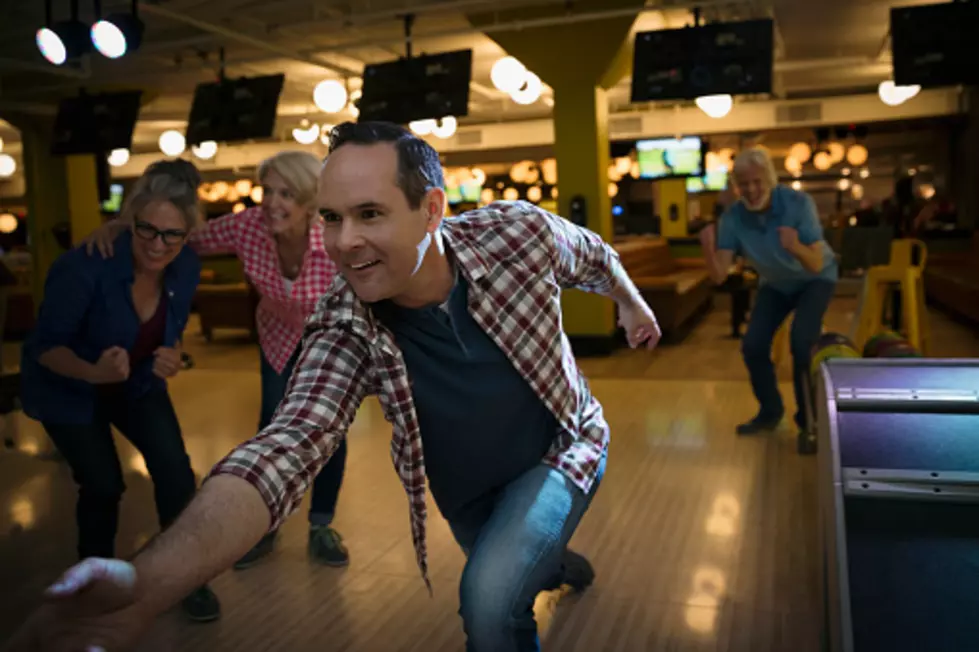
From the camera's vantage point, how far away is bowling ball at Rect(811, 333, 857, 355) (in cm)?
428

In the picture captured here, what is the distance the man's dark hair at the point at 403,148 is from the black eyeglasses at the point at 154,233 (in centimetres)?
119

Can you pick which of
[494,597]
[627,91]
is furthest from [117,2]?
[627,91]

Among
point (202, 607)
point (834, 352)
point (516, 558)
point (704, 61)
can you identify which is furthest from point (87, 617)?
point (704, 61)

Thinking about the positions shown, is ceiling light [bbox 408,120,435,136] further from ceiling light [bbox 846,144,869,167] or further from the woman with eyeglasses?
ceiling light [bbox 846,144,869,167]

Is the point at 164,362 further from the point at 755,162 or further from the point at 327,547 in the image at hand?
the point at 755,162

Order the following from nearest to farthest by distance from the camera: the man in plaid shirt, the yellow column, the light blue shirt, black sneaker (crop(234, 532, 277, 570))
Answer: the man in plaid shirt, black sneaker (crop(234, 532, 277, 570)), the light blue shirt, the yellow column

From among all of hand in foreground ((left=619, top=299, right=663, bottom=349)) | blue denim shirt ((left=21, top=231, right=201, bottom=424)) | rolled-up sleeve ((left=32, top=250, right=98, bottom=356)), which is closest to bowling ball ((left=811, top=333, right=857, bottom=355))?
hand in foreground ((left=619, top=299, right=663, bottom=349))

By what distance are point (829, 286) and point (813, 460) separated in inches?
36.8

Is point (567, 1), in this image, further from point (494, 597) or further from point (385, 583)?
point (494, 597)

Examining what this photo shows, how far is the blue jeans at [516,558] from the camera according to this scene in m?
1.58

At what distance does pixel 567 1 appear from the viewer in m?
7.50

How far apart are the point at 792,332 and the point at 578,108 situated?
4.40m

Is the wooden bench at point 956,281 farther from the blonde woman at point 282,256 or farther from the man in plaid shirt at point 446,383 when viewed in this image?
the man in plaid shirt at point 446,383

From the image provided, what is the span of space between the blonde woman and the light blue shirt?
8.12ft
